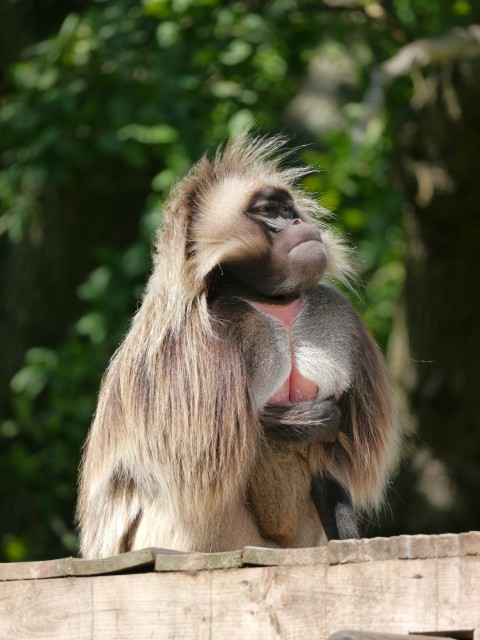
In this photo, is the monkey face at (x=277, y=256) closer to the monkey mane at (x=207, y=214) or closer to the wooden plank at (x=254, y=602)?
the monkey mane at (x=207, y=214)

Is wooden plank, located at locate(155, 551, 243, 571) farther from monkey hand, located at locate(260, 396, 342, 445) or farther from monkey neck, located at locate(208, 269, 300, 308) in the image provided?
monkey neck, located at locate(208, 269, 300, 308)

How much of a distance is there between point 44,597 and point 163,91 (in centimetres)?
595

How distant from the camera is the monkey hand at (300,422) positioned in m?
4.96

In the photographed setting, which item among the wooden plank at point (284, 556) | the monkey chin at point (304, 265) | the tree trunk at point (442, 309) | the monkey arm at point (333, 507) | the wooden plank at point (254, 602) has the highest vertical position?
the wooden plank at point (284, 556)

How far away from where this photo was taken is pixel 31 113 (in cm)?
989

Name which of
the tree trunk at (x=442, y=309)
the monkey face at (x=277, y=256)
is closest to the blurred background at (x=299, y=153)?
the tree trunk at (x=442, y=309)

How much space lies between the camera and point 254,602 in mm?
3658

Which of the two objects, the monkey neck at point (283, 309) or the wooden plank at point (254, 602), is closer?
the wooden plank at point (254, 602)

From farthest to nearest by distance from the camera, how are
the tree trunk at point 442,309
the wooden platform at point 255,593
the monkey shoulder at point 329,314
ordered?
the tree trunk at point 442,309, the monkey shoulder at point 329,314, the wooden platform at point 255,593

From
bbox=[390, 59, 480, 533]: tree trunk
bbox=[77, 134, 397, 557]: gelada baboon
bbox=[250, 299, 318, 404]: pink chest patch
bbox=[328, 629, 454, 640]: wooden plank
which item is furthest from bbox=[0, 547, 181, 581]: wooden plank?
bbox=[390, 59, 480, 533]: tree trunk

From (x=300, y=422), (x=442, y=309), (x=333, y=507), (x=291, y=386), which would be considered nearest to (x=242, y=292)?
(x=291, y=386)

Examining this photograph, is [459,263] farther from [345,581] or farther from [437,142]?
[345,581]

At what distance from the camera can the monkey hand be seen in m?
4.96

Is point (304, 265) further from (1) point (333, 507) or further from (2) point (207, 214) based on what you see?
(1) point (333, 507)
